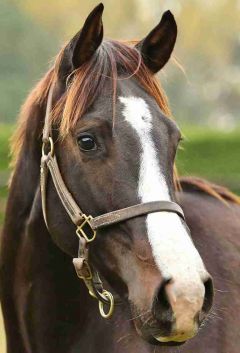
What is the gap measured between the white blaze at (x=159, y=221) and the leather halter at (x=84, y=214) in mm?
41

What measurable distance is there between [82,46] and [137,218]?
0.97m

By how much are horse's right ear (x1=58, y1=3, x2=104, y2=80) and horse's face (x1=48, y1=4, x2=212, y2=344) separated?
22cm

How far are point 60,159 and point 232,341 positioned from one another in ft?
4.34

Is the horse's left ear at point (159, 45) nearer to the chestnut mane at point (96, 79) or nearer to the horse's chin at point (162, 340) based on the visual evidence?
the chestnut mane at point (96, 79)

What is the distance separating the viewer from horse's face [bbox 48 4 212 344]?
11.2 feet

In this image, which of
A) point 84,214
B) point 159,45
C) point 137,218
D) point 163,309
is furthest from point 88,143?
point 163,309

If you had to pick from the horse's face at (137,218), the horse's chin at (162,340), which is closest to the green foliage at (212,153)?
the horse's face at (137,218)

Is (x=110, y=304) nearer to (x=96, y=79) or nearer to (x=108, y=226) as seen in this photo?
(x=108, y=226)

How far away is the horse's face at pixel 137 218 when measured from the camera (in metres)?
3.42

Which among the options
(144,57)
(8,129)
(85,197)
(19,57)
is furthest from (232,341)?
(19,57)

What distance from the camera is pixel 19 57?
3900cm

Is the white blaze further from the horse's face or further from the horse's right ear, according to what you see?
the horse's right ear

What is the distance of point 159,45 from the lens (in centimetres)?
427

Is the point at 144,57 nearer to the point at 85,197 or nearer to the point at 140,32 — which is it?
the point at 85,197
